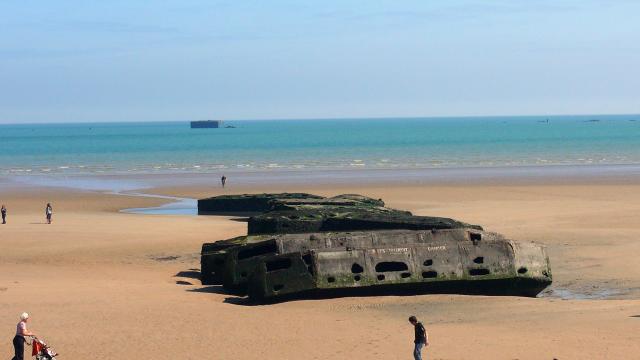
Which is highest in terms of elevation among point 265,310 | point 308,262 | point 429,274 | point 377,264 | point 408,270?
point 308,262

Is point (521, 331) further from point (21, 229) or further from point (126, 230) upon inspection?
point (21, 229)

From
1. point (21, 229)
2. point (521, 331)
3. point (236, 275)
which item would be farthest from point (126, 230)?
point (521, 331)

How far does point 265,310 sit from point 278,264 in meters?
1.29

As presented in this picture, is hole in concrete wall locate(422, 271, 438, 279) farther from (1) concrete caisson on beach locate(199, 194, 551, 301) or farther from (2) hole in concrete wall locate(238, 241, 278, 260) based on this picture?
(2) hole in concrete wall locate(238, 241, 278, 260)

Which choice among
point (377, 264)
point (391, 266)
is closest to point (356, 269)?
point (377, 264)

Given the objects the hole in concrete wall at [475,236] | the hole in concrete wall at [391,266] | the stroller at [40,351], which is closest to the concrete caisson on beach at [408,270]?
the hole in concrete wall at [391,266]

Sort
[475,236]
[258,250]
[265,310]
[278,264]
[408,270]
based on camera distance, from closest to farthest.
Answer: [265,310] → [278,264] → [408,270] → [258,250] → [475,236]

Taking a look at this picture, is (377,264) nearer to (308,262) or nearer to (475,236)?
(308,262)

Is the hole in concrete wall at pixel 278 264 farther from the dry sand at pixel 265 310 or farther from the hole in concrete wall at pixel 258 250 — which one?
the hole in concrete wall at pixel 258 250

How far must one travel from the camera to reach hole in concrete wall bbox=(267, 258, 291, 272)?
23.2 meters

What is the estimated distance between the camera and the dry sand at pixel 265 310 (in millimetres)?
18766

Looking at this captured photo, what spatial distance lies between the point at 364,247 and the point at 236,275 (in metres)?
3.29

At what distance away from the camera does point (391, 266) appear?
2403 cm

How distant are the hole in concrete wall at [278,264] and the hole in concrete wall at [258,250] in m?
2.13
